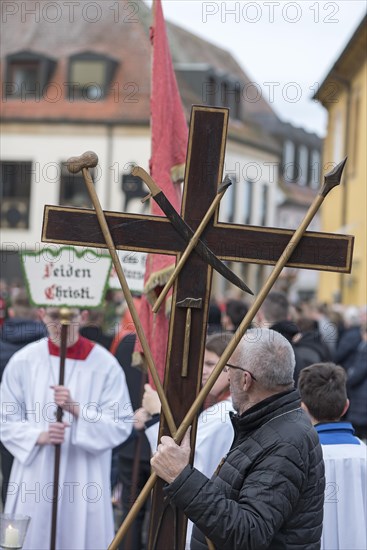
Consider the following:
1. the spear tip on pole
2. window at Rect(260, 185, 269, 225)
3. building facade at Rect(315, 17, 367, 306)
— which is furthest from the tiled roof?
the spear tip on pole

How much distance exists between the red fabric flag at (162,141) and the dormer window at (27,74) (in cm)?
3355

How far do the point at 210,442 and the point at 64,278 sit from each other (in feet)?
5.77

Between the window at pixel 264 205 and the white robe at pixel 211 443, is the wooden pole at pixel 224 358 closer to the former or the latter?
the white robe at pixel 211 443

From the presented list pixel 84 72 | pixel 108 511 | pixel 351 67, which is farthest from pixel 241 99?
pixel 108 511

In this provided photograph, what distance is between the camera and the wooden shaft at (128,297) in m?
3.82

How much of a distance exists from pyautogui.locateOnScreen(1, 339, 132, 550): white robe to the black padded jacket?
8.83ft

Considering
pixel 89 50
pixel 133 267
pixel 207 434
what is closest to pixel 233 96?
pixel 89 50

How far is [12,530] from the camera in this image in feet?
14.7

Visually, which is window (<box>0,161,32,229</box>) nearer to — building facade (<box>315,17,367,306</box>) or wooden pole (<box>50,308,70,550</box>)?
building facade (<box>315,17,367,306</box>)

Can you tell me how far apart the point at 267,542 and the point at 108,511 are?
3.18 metres

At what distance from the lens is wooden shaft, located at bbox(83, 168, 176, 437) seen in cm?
382

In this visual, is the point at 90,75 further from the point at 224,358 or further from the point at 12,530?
the point at 224,358

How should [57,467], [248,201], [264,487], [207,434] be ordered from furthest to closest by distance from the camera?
[248,201], [57,467], [207,434], [264,487]

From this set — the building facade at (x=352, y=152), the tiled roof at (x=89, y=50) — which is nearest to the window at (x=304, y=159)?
the tiled roof at (x=89, y=50)
